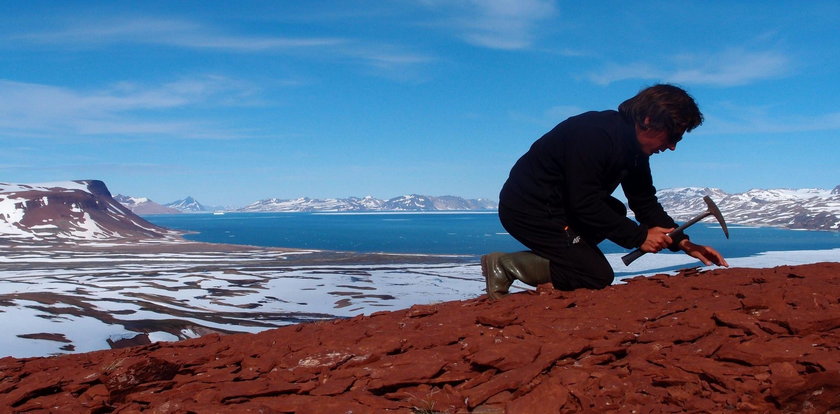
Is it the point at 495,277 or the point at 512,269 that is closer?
the point at 512,269

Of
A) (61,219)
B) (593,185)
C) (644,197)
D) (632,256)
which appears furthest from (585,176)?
(61,219)

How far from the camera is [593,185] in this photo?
19.3 ft

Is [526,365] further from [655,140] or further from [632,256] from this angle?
[632,256]

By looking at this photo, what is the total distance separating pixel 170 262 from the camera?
7950cm

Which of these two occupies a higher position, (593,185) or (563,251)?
(593,185)

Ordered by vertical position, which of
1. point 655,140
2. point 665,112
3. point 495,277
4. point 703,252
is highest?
point 665,112

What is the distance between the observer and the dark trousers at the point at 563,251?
6375 millimetres

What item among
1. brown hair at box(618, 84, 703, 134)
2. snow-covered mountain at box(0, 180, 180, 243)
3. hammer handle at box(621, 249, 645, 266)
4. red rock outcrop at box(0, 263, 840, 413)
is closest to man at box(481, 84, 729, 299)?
brown hair at box(618, 84, 703, 134)

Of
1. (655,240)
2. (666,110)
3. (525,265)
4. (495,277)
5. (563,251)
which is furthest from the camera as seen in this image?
(495,277)

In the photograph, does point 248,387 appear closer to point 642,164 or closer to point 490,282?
point 490,282

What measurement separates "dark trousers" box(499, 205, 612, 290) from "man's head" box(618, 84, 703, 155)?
1225 mm

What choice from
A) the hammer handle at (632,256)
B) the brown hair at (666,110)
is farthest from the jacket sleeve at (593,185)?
the hammer handle at (632,256)

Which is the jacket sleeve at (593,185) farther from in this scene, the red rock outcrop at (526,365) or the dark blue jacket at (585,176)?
the red rock outcrop at (526,365)

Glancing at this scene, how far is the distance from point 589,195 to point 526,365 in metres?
2.17
